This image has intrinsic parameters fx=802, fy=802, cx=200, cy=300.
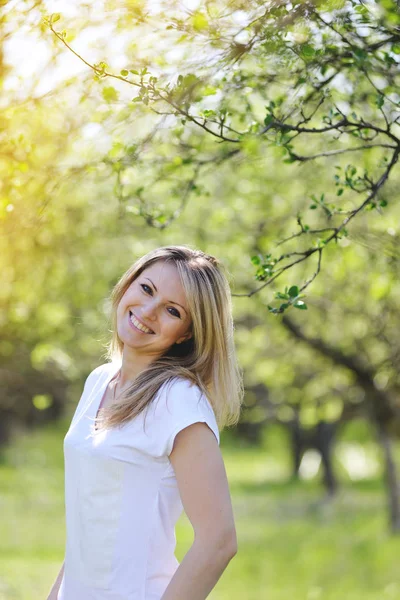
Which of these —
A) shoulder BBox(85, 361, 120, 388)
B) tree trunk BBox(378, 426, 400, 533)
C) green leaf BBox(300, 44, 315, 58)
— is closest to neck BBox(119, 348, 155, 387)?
shoulder BBox(85, 361, 120, 388)

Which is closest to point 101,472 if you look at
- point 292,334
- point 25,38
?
point 25,38

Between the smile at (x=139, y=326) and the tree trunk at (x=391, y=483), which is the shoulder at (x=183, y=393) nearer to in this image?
the smile at (x=139, y=326)

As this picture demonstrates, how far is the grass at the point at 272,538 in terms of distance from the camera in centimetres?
1136

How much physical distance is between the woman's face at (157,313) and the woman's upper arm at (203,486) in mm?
410

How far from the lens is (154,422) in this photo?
2.14m

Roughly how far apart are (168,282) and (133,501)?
647mm

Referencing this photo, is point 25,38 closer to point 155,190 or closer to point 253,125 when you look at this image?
point 253,125

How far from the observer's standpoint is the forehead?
2385mm

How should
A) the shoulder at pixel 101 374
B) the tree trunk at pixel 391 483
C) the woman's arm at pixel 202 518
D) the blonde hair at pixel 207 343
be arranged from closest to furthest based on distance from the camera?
the woman's arm at pixel 202 518 → the blonde hair at pixel 207 343 → the shoulder at pixel 101 374 → the tree trunk at pixel 391 483

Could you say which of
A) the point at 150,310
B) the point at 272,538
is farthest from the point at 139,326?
the point at 272,538

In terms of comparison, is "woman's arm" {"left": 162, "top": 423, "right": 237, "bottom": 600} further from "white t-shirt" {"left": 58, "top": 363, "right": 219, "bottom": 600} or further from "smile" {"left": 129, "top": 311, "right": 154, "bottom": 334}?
"smile" {"left": 129, "top": 311, "right": 154, "bottom": 334}

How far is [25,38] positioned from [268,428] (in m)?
29.2

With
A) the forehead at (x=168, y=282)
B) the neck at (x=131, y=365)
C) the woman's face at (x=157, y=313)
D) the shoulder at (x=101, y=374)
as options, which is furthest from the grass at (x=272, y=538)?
the forehead at (x=168, y=282)

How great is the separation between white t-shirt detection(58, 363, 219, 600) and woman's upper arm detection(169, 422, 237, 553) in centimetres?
5
